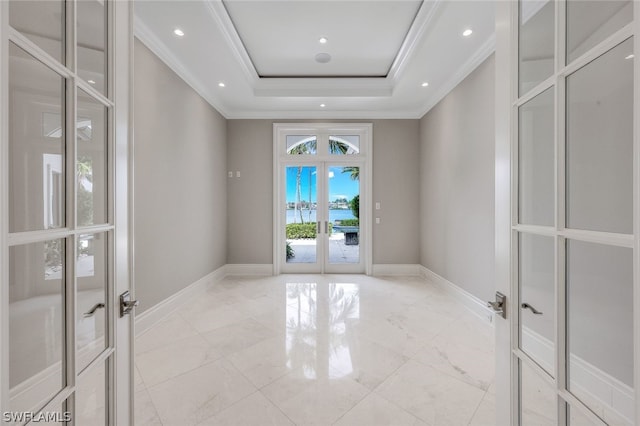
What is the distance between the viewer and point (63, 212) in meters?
0.77

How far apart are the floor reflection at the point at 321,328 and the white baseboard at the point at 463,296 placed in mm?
1279

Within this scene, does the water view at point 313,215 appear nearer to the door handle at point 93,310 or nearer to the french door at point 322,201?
the french door at point 322,201

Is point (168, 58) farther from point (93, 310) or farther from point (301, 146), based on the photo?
point (93, 310)

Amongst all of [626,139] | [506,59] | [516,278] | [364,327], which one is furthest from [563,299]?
[364,327]

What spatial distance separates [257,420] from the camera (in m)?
1.57

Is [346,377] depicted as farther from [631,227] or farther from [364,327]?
[631,227]

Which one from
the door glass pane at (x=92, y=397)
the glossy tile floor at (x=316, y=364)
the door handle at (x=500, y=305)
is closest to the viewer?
the door glass pane at (x=92, y=397)

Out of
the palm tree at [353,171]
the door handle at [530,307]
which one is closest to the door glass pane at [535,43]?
the door handle at [530,307]

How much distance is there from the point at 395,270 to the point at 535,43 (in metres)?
4.37

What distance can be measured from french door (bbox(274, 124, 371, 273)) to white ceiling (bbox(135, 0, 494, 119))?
0.68m

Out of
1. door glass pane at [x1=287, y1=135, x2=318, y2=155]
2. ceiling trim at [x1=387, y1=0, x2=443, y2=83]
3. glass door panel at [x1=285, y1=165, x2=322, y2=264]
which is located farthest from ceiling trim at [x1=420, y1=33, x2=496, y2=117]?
glass door panel at [x1=285, y1=165, x2=322, y2=264]

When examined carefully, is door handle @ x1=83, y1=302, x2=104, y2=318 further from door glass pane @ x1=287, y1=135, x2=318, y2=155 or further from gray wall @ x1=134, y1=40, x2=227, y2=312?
door glass pane @ x1=287, y1=135, x2=318, y2=155

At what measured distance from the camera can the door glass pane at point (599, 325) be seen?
68 centimetres

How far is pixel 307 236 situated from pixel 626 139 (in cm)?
460
